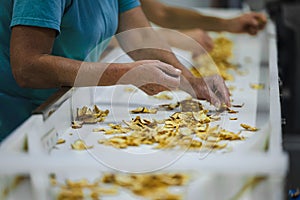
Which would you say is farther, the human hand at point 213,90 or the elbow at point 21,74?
the human hand at point 213,90

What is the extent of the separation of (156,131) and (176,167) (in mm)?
420

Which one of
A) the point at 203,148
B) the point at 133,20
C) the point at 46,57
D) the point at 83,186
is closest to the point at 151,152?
the point at 203,148

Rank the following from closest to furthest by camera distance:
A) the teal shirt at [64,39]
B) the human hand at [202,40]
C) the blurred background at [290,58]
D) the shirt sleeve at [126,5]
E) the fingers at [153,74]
Answer: the fingers at [153,74]
the teal shirt at [64,39]
the shirt sleeve at [126,5]
the human hand at [202,40]
the blurred background at [290,58]

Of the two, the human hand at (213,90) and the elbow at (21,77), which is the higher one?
the elbow at (21,77)

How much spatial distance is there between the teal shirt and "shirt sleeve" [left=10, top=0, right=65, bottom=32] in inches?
0.8

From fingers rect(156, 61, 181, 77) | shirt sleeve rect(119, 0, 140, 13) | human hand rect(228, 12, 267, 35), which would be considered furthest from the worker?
fingers rect(156, 61, 181, 77)

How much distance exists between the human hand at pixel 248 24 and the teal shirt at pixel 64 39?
93cm

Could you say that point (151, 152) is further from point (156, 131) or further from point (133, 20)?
point (133, 20)

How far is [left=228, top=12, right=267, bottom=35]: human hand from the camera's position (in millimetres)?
2721

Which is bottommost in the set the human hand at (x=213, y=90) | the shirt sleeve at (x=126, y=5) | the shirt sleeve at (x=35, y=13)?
the human hand at (x=213, y=90)

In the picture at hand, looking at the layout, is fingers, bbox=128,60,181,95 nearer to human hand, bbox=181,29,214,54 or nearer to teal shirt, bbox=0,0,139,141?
teal shirt, bbox=0,0,139,141

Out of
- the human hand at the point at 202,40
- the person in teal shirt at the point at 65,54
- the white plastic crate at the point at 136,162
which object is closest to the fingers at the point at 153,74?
the person in teal shirt at the point at 65,54

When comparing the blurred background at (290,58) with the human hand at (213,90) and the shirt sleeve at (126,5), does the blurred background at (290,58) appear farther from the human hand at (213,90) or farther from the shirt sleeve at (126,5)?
the human hand at (213,90)

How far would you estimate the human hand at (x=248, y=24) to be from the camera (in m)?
2.72
